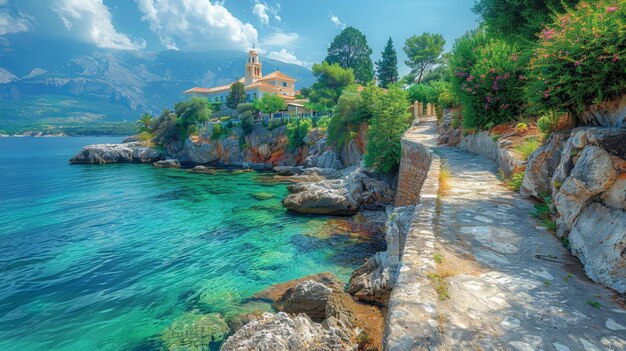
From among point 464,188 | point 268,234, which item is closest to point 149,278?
point 268,234

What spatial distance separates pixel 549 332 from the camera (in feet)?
10.2

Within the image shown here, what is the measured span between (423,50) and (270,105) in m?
29.1

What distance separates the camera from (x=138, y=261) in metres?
14.2

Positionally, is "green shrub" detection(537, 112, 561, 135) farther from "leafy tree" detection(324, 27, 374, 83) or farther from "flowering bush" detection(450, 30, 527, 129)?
"leafy tree" detection(324, 27, 374, 83)

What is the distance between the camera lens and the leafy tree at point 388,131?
21.3 m

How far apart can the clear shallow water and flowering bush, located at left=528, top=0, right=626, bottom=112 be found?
29.3 ft

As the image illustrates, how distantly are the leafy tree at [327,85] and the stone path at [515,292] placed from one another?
154 feet

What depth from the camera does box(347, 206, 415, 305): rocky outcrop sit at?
8883 mm

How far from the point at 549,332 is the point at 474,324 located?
71 centimetres

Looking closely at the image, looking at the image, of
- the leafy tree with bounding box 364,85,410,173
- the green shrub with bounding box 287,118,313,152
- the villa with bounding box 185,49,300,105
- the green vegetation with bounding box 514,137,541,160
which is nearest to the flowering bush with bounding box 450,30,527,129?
the green vegetation with bounding box 514,137,541,160

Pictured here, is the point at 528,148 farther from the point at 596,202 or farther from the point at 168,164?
the point at 168,164

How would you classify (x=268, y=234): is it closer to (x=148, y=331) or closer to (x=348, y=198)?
(x=348, y=198)

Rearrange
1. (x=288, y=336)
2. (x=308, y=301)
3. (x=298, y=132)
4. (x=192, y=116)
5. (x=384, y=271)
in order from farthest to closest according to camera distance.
Answer: (x=192, y=116)
(x=298, y=132)
(x=384, y=271)
(x=308, y=301)
(x=288, y=336)

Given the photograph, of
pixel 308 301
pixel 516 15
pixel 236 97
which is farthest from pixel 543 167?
pixel 236 97
